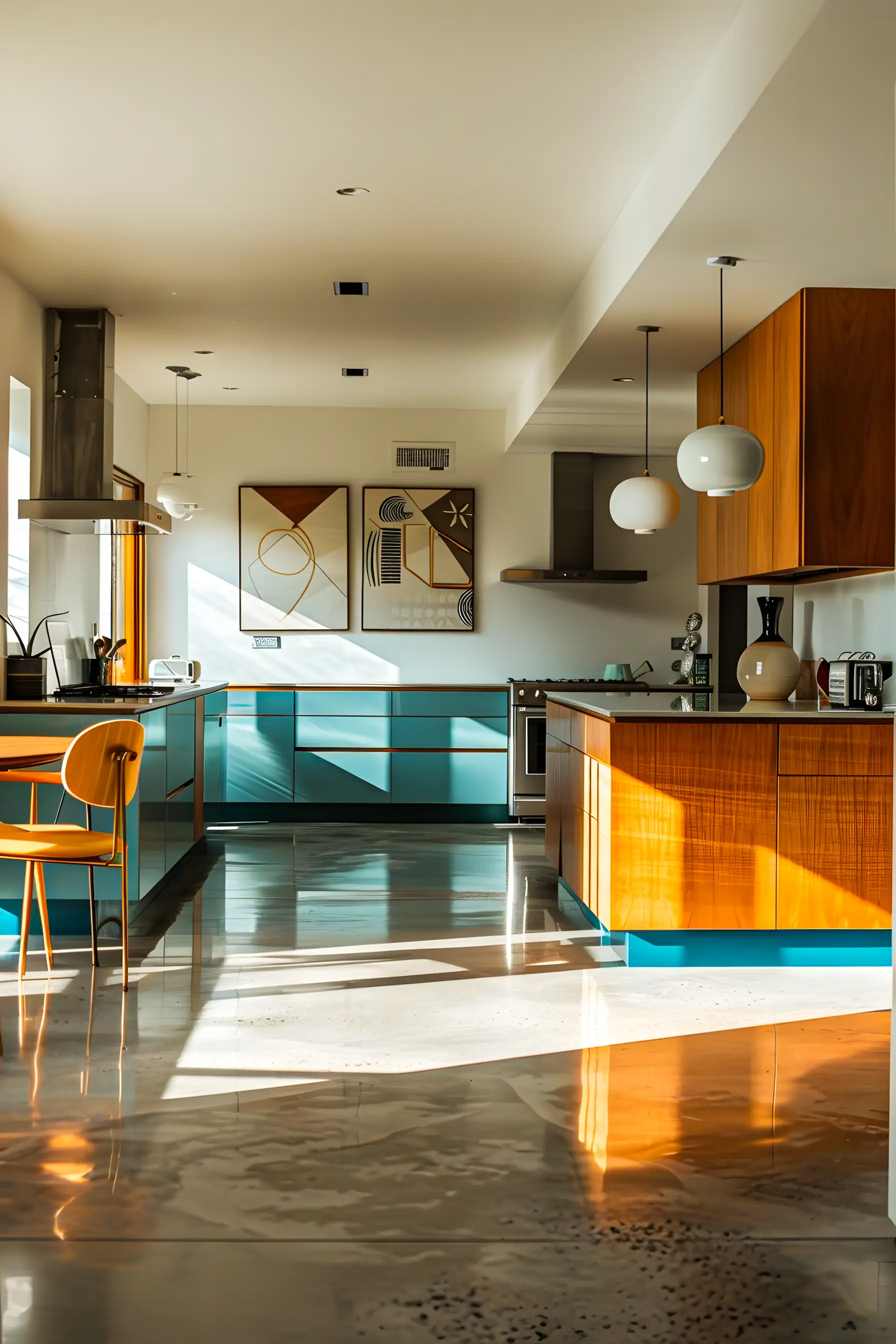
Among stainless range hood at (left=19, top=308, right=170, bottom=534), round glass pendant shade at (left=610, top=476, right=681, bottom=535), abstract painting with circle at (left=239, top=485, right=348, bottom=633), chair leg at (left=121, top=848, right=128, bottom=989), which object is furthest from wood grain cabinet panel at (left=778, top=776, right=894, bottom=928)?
abstract painting with circle at (left=239, top=485, right=348, bottom=633)

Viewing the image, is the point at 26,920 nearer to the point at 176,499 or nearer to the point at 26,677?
the point at 26,677

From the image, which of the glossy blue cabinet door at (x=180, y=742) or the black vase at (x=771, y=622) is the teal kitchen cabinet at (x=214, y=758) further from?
the black vase at (x=771, y=622)

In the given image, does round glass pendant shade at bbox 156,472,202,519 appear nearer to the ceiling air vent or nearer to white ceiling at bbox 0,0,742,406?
white ceiling at bbox 0,0,742,406

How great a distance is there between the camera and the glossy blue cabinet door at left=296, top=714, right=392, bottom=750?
757 cm

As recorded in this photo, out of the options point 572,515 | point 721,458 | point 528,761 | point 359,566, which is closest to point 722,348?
point 721,458

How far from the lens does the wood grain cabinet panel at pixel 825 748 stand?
411 centimetres

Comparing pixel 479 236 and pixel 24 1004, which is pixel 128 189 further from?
pixel 24 1004

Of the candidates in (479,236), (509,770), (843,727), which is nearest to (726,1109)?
(843,727)

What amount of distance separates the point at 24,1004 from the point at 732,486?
273 centimetres

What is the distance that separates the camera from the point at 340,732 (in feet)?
24.9

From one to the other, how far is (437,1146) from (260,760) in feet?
17.0

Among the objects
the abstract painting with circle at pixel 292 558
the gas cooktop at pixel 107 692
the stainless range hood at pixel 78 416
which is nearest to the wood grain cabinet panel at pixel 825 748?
the gas cooktop at pixel 107 692

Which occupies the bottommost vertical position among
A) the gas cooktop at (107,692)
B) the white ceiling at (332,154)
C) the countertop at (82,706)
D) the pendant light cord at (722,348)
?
the countertop at (82,706)

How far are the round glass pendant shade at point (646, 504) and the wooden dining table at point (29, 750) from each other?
2.20 m
